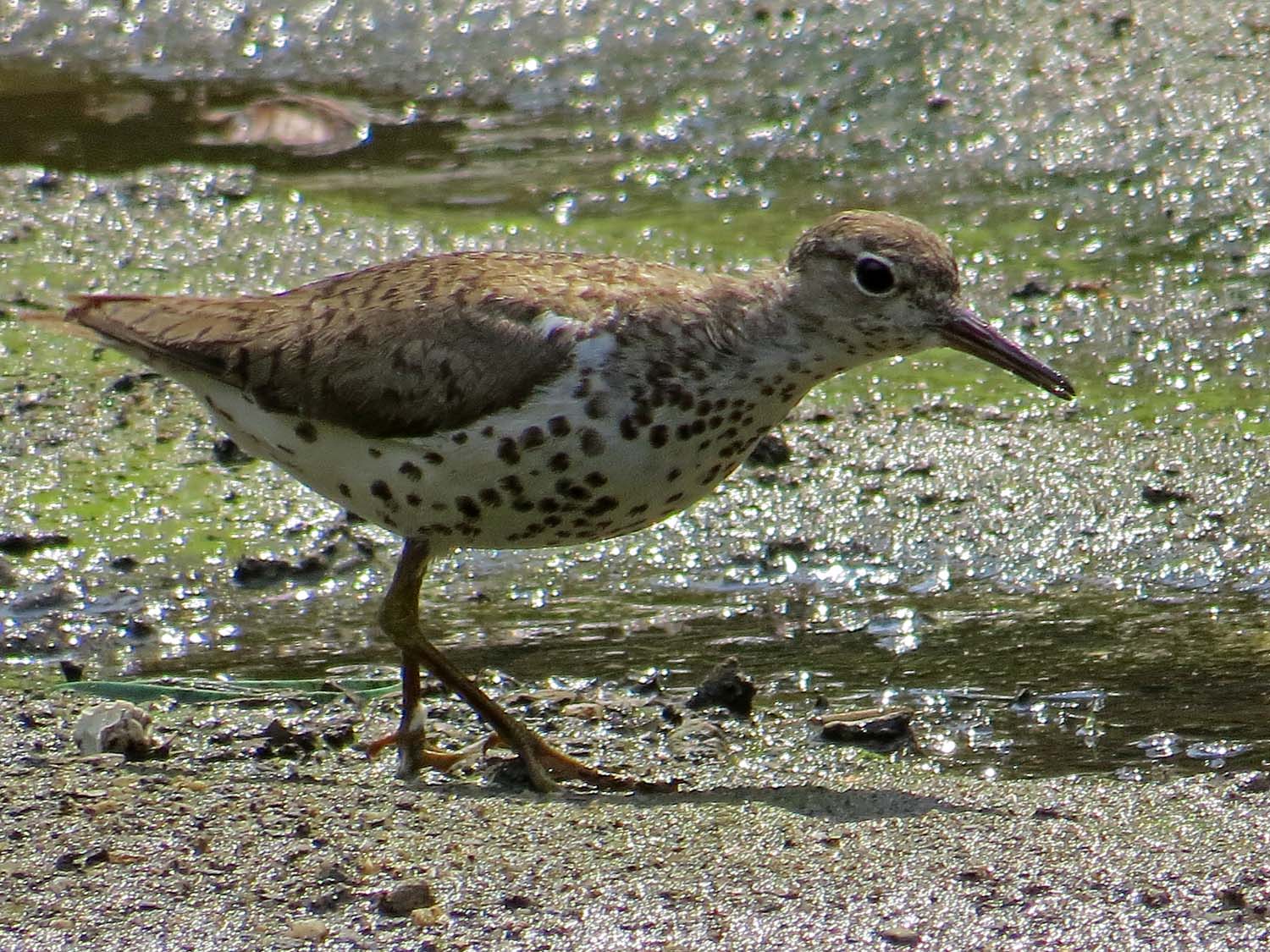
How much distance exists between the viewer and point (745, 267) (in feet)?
33.7

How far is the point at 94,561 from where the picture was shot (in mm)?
7789

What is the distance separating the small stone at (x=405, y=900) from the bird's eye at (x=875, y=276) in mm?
2282

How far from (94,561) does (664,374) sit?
2.83 m

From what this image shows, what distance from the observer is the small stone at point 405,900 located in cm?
497

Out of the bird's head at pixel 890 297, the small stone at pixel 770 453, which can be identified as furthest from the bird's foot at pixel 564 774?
the small stone at pixel 770 453

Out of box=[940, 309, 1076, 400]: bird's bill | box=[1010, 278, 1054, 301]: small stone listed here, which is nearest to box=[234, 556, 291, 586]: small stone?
box=[940, 309, 1076, 400]: bird's bill

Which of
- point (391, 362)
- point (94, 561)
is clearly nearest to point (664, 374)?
point (391, 362)

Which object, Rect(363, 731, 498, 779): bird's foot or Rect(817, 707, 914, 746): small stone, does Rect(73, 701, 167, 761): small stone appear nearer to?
Rect(363, 731, 498, 779): bird's foot

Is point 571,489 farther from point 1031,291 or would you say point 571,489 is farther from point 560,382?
point 1031,291

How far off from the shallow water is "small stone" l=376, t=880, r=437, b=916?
6.29 ft

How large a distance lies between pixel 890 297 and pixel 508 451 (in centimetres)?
123

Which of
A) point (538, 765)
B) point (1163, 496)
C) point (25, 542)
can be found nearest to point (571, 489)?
point (538, 765)

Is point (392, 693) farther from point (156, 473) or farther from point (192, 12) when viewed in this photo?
point (192, 12)

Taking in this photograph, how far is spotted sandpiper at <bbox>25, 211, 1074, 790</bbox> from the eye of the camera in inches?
238
